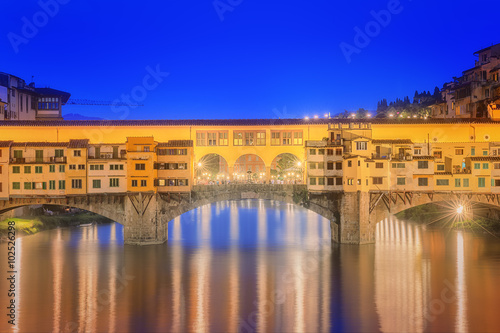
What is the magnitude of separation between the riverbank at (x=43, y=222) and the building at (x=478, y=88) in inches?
1632

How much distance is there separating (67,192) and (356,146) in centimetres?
2234

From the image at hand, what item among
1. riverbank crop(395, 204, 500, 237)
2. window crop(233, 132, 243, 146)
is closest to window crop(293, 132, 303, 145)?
window crop(233, 132, 243, 146)

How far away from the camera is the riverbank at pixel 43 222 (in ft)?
174

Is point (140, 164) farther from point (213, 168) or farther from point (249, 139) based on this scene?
point (213, 168)

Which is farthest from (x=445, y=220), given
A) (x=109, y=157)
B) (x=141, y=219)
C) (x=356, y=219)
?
(x=109, y=157)

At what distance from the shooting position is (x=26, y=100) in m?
75.3

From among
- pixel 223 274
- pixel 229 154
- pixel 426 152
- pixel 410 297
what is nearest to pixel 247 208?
pixel 229 154

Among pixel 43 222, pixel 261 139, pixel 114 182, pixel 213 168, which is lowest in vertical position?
pixel 43 222

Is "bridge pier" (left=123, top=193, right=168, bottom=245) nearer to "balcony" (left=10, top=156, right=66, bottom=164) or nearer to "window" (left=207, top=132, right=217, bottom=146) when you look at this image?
"balcony" (left=10, top=156, right=66, bottom=164)

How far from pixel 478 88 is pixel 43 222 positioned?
47.0 m

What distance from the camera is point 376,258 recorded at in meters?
42.5

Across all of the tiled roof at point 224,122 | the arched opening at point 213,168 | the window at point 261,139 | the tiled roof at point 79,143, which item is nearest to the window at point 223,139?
the tiled roof at point 224,122

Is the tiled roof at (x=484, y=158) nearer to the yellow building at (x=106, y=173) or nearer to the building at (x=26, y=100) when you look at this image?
the yellow building at (x=106, y=173)

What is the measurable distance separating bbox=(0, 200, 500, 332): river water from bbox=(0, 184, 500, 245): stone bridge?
Result: 1558 mm
